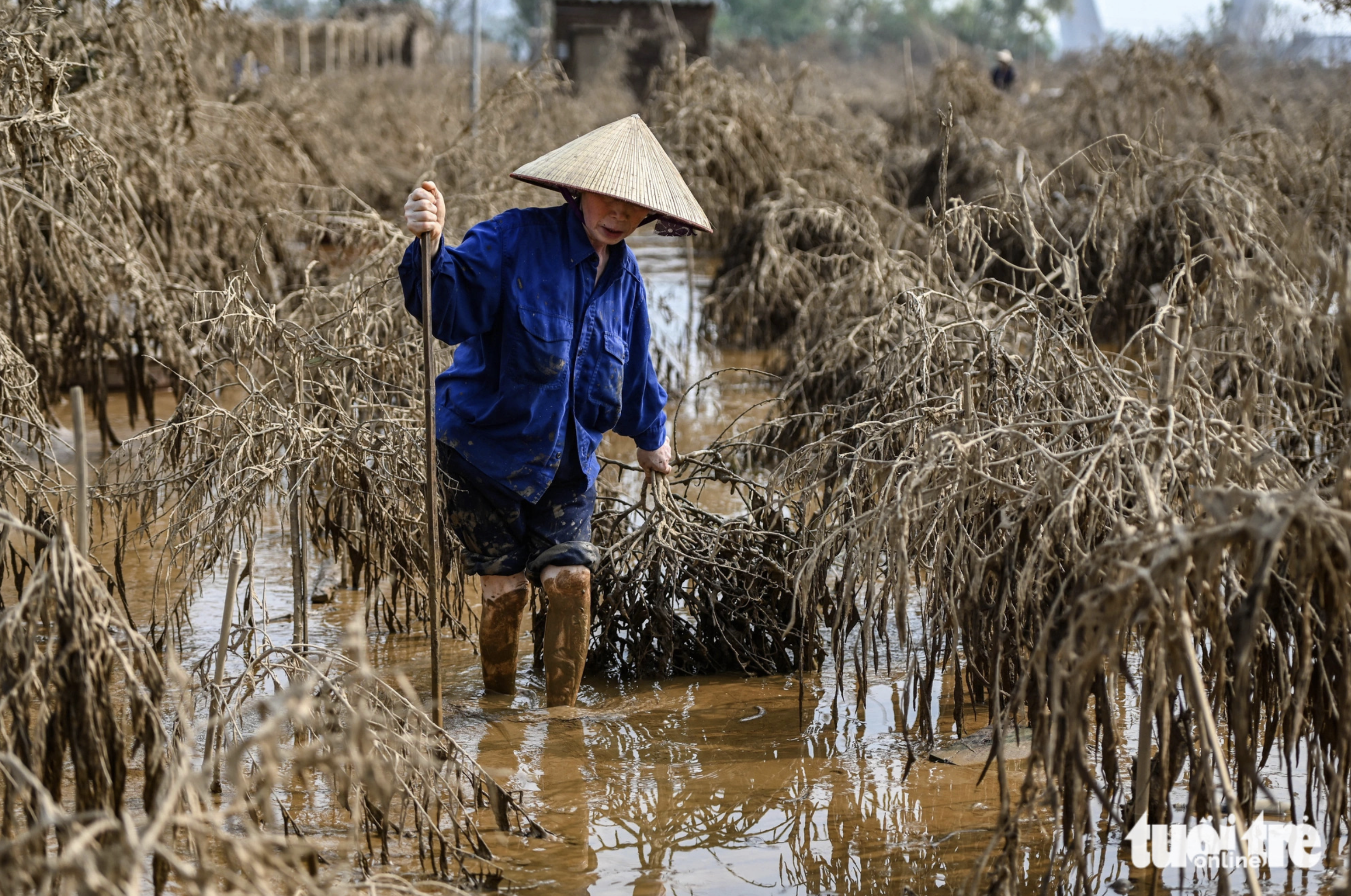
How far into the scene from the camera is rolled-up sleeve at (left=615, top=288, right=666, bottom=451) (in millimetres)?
4191

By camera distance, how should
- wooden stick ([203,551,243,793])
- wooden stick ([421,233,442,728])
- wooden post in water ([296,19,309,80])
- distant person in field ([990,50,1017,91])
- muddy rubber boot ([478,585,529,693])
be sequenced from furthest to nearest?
wooden post in water ([296,19,309,80]), distant person in field ([990,50,1017,91]), muddy rubber boot ([478,585,529,693]), wooden stick ([421,233,442,728]), wooden stick ([203,551,243,793])

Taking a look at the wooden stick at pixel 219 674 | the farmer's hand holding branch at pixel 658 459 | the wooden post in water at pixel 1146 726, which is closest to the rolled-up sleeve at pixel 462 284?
the farmer's hand holding branch at pixel 658 459

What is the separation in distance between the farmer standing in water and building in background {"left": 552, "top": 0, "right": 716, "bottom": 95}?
22326 mm

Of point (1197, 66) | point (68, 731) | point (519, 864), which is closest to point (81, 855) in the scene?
point (68, 731)

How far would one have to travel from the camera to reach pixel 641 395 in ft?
13.9

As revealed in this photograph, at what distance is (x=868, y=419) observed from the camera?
4430 millimetres

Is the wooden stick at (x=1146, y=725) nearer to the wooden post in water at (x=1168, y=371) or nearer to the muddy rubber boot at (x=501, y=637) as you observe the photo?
the wooden post in water at (x=1168, y=371)

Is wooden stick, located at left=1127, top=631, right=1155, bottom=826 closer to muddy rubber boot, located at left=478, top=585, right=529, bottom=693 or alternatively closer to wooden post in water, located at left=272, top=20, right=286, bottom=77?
muddy rubber boot, located at left=478, top=585, right=529, bottom=693

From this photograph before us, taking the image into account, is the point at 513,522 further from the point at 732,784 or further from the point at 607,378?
the point at 732,784

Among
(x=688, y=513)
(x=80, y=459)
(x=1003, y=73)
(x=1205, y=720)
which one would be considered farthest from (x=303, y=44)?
(x=1205, y=720)

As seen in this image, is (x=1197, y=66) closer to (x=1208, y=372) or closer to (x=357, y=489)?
(x=1208, y=372)

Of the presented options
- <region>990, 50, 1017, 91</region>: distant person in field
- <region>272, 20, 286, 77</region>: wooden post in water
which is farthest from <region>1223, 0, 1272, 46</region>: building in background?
<region>272, 20, 286, 77</region>: wooden post in water

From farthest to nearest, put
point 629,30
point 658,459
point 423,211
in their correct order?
point 629,30 → point 658,459 → point 423,211

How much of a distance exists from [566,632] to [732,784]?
0.67 meters
